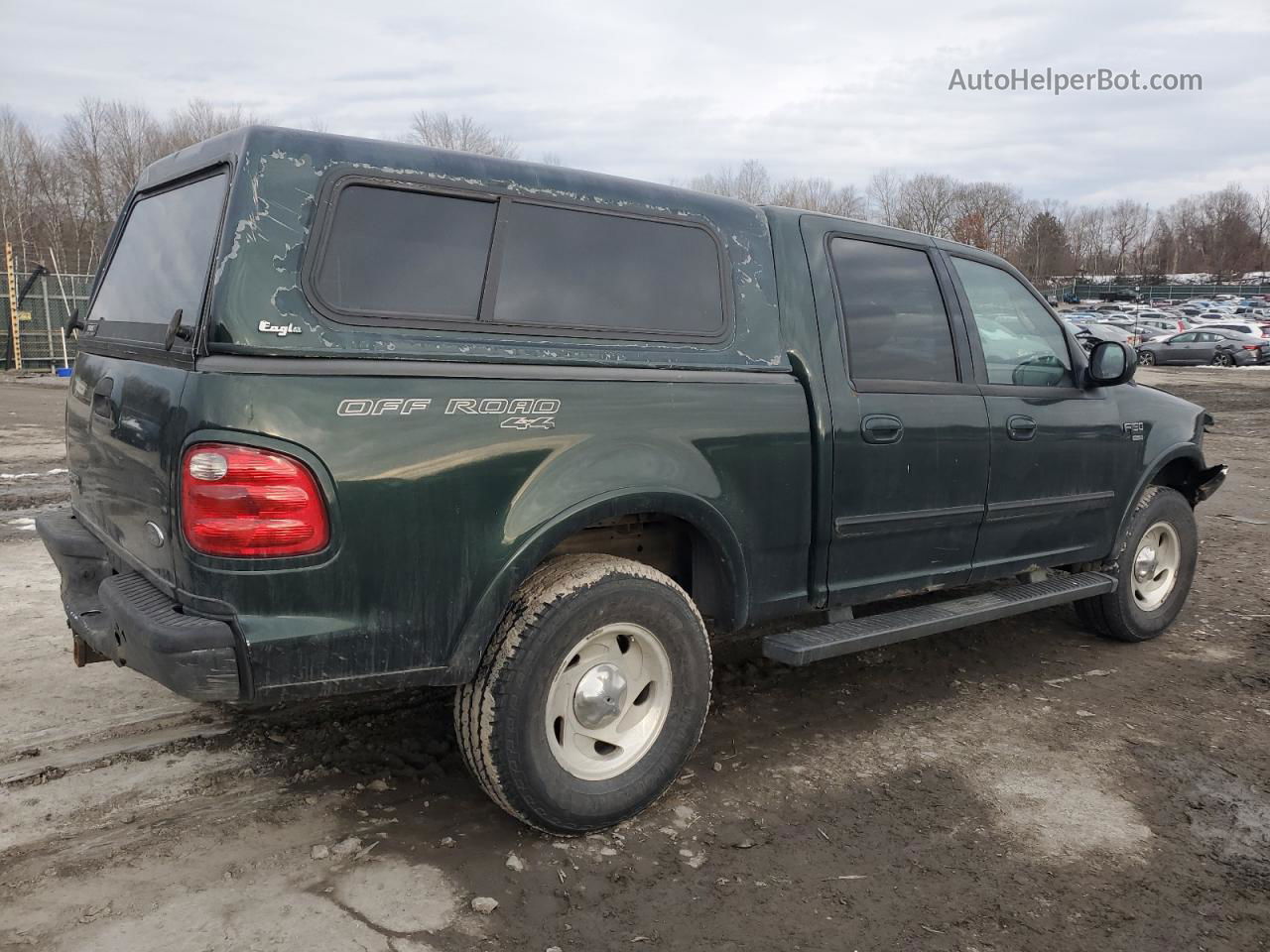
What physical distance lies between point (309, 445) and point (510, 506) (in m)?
0.61

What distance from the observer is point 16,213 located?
172 feet

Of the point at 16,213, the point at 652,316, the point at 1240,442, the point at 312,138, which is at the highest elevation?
the point at 16,213

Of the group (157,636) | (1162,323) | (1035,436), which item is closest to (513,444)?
(157,636)

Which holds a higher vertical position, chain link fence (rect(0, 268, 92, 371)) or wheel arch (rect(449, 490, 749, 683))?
chain link fence (rect(0, 268, 92, 371))

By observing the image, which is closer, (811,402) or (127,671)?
(811,402)

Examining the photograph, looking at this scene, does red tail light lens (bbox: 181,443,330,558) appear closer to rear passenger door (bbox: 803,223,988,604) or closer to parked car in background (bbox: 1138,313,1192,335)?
rear passenger door (bbox: 803,223,988,604)

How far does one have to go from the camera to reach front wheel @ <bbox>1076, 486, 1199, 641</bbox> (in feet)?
17.0

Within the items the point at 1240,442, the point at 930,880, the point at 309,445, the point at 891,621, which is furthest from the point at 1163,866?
the point at 1240,442

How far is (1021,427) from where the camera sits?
438cm

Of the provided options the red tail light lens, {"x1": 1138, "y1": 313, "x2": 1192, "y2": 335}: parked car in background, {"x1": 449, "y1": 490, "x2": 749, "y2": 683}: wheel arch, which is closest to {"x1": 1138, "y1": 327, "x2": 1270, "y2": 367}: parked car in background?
{"x1": 1138, "y1": 313, "x2": 1192, "y2": 335}: parked car in background

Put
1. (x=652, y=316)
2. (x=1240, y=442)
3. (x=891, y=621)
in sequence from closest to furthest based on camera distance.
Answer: (x=652, y=316)
(x=891, y=621)
(x=1240, y=442)

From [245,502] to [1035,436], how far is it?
338 cm

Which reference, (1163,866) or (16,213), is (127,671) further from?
(16,213)

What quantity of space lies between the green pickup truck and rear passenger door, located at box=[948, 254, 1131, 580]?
0.04m
